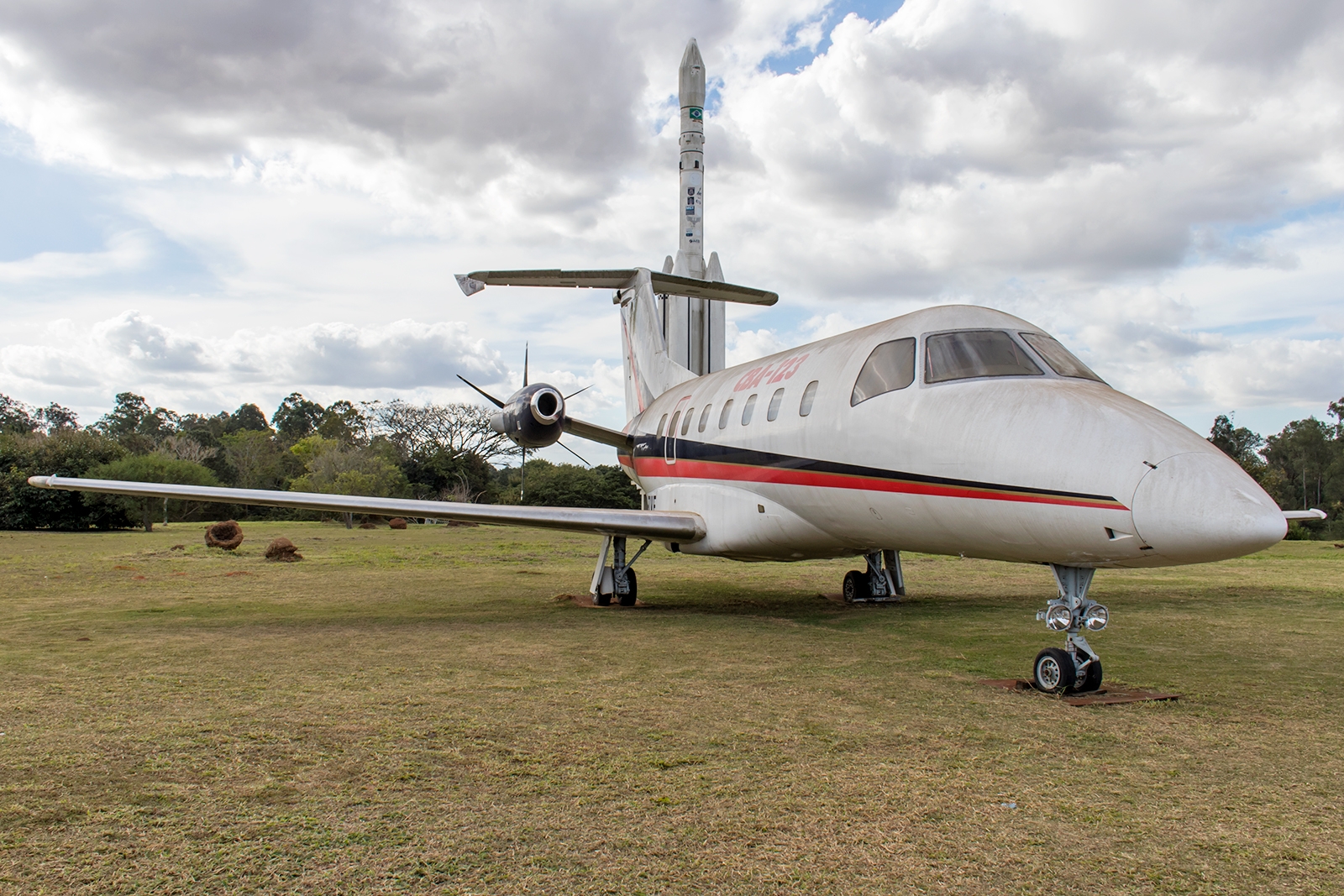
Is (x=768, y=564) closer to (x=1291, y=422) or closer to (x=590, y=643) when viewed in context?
(x=590, y=643)

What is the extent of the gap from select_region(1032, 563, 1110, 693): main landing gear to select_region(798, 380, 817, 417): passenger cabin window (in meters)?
3.36

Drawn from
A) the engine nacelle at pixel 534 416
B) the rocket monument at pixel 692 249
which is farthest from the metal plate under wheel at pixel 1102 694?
the rocket monument at pixel 692 249

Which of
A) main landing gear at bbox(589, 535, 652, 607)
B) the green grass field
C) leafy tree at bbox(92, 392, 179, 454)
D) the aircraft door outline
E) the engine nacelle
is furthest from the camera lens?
leafy tree at bbox(92, 392, 179, 454)

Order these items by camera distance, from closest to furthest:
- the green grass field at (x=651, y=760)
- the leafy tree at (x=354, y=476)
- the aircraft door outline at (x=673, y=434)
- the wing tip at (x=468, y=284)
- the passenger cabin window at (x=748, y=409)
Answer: the green grass field at (x=651, y=760) → the passenger cabin window at (x=748, y=409) → the aircraft door outline at (x=673, y=434) → the wing tip at (x=468, y=284) → the leafy tree at (x=354, y=476)

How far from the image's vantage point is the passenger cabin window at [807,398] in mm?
8797

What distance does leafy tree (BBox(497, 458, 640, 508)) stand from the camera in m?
45.6

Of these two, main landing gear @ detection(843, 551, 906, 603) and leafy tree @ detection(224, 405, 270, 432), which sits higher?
leafy tree @ detection(224, 405, 270, 432)

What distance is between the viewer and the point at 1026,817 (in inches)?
134

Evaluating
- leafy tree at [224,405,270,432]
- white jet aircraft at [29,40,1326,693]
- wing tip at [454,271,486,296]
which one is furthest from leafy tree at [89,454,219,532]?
leafy tree at [224,405,270,432]

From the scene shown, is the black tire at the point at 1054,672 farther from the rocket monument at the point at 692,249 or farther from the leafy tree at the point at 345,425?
the leafy tree at the point at 345,425

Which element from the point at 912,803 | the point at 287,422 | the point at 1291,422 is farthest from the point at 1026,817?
the point at 287,422

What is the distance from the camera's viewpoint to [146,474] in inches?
1550

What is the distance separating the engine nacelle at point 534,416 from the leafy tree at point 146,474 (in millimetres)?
30441

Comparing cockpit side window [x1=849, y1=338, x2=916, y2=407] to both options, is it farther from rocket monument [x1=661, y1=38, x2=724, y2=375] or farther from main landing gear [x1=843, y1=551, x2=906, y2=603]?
rocket monument [x1=661, y1=38, x2=724, y2=375]
